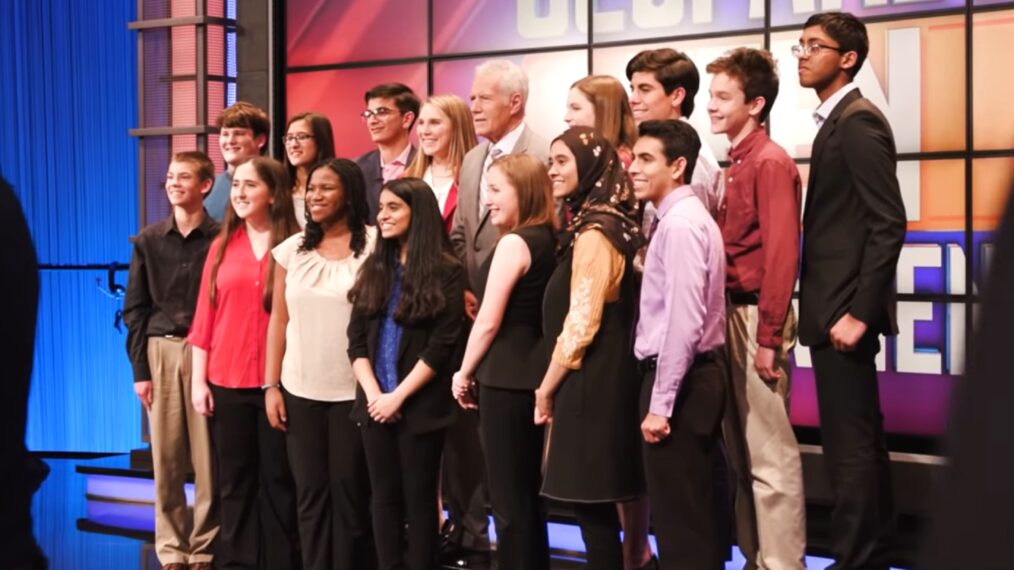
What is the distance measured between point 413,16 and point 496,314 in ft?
11.4

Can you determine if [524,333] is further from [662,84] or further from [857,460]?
[857,460]

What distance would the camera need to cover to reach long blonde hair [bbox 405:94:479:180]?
4438mm

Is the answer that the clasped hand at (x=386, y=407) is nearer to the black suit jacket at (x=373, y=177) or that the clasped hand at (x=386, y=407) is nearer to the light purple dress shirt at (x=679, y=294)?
the light purple dress shirt at (x=679, y=294)

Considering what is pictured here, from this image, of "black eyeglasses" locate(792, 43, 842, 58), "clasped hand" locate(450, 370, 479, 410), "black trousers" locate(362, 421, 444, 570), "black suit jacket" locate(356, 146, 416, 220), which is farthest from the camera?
"black suit jacket" locate(356, 146, 416, 220)

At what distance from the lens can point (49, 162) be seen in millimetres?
8148

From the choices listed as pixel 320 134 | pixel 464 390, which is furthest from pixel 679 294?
pixel 320 134

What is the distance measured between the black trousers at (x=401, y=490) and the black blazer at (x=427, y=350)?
0.05m

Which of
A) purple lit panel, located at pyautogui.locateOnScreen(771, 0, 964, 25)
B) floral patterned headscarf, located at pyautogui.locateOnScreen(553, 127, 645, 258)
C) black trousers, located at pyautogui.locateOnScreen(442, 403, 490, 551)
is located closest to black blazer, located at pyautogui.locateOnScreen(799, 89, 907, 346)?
floral patterned headscarf, located at pyautogui.locateOnScreen(553, 127, 645, 258)

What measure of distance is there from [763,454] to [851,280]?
564mm

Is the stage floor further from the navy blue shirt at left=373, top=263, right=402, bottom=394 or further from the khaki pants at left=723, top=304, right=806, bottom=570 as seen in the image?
the navy blue shirt at left=373, top=263, right=402, bottom=394

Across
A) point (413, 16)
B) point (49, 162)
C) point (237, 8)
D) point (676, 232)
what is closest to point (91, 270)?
point (49, 162)

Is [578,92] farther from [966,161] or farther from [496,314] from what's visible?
[966,161]

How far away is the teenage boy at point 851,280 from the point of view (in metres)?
3.25

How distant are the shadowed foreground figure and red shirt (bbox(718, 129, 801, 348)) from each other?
90.2 inches
